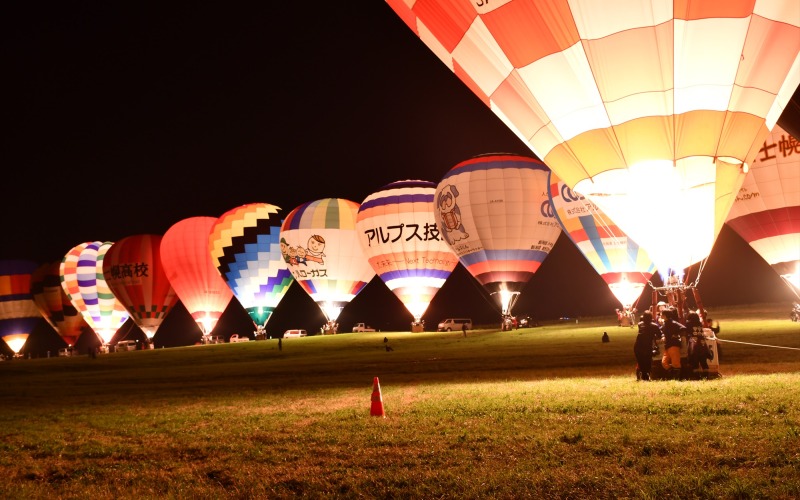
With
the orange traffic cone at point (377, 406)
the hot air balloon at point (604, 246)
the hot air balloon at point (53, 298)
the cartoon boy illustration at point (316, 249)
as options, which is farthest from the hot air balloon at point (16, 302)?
the orange traffic cone at point (377, 406)

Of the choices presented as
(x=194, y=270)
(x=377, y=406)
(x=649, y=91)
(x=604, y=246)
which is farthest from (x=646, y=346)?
(x=194, y=270)

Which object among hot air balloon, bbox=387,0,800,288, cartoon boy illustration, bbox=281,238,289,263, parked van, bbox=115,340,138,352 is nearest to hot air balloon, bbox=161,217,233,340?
cartoon boy illustration, bbox=281,238,289,263

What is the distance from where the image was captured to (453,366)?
14539mm

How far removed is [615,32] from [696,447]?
6.00 meters

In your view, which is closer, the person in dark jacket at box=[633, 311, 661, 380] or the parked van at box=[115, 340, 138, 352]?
the person in dark jacket at box=[633, 311, 661, 380]

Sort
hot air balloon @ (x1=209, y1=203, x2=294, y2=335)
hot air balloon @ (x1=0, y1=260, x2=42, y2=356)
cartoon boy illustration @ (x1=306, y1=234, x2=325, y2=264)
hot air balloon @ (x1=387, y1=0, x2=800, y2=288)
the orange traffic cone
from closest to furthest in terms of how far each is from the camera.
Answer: the orange traffic cone < hot air balloon @ (x1=387, y1=0, x2=800, y2=288) < cartoon boy illustration @ (x1=306, y1=234, x2=325, y2=264) < hot air balloon @ (x1=209, y1=203, x2=294, y2=335) < hot air balloon @ (x1=0, y1=260, x2=42, y2=356)

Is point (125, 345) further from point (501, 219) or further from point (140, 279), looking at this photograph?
point (501, 219)

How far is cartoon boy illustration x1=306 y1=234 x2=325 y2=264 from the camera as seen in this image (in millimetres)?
35062

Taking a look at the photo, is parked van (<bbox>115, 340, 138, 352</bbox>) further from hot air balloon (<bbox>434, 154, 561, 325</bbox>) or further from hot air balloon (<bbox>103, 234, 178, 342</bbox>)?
hot air balloon (<bbox>434, 154, 561, 325</bbox>)

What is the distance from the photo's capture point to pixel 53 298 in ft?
161

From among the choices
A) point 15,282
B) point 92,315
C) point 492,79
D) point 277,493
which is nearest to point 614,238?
point 492,79

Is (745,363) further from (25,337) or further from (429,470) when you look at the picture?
(25,337)

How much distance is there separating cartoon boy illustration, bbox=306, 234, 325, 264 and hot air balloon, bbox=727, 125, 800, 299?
20345 mm

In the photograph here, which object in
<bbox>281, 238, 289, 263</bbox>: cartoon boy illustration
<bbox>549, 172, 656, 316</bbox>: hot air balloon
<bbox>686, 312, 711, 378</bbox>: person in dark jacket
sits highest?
<bbox>281, 238, 289, 263</bbox>: cartoon boy illustration
